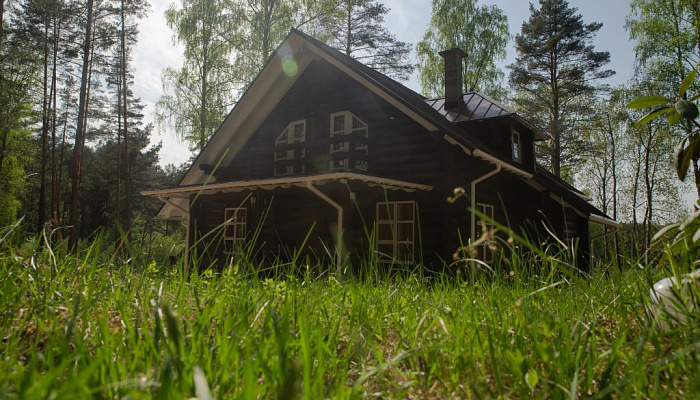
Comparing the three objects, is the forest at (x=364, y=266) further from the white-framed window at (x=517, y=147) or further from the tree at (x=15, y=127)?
the white-framed window at (x=517, y=147)

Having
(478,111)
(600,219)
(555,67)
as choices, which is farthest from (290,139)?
(555,67)

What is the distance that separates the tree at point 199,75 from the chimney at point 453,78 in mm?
10018

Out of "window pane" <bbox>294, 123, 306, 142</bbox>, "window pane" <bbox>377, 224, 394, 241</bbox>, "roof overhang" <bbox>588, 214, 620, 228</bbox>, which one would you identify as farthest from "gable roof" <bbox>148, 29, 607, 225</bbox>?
"window pane" <bbox>377, 224, 394, 241</bbox>

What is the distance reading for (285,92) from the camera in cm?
1127

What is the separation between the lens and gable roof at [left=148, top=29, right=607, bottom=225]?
8.93 m

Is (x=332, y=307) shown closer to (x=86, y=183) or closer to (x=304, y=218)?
(x=304, y=218)

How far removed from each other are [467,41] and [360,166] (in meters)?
11.6

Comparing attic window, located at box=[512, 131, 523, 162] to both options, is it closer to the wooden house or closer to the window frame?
the wooden house

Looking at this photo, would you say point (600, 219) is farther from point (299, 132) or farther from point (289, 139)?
point (289, 139)

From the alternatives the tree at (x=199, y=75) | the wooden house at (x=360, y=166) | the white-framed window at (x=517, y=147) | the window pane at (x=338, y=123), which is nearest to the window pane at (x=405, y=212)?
the wooden house at (x=360, y=166)

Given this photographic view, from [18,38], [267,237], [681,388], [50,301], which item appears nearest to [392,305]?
[681,388]

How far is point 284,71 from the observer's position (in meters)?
10.7

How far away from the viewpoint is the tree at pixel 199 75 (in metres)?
17.2

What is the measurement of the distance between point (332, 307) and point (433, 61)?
58.8 feet
